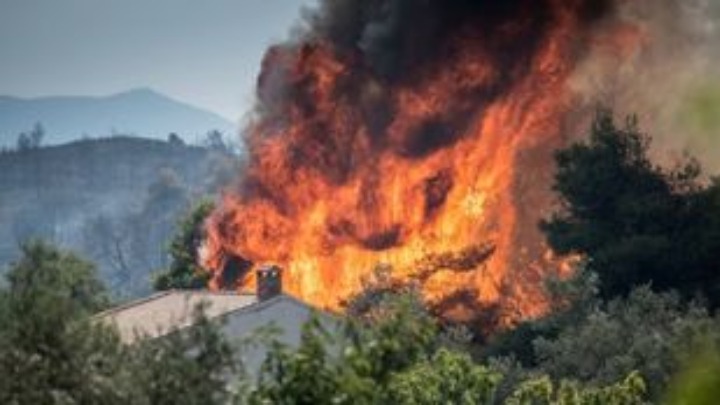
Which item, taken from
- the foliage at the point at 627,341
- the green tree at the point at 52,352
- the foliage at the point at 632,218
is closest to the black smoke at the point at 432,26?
the foliage at the point at 632,218

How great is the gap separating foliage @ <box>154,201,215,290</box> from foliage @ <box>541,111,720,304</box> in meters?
26.3

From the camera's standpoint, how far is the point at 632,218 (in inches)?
1796

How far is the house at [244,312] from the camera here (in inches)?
1305

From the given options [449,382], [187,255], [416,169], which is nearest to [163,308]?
[449,382]

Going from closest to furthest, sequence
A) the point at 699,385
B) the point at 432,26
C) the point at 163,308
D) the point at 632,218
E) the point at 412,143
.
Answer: the point at 699,385
the point at 163,308
the point at 632,218
the point at 412,143
the point at 432,26

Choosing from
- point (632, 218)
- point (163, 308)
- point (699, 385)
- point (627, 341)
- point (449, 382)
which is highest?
point (632, 218)

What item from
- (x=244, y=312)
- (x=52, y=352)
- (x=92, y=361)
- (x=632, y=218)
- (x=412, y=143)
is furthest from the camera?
(x=412, y=143)

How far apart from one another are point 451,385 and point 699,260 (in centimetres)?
2619

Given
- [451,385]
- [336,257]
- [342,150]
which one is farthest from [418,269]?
[451,385]

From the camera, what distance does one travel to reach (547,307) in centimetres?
5084

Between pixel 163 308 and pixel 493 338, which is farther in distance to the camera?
pixel 493 338

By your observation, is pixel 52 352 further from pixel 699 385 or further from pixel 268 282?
pixel 268 282

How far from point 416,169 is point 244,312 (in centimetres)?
2708

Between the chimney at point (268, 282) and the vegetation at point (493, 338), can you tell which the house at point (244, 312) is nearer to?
the chimney at point (268, 282)
